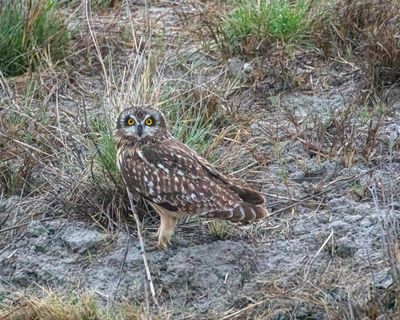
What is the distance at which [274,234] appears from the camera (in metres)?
6.90

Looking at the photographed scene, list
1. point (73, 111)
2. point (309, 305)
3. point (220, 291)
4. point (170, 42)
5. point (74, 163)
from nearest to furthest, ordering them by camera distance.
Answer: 1. point (309, 305)
2. point (220, 291)
3. point (74, 163)
4. point (73, 111)
5. point (170, 42)

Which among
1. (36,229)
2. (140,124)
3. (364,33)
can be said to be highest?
(140,124)

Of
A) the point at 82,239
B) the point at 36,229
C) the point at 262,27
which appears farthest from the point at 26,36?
the point at 82,239

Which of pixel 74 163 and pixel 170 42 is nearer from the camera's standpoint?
pixel 74 163

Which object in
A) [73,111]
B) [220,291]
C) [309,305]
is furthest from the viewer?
[73,111]

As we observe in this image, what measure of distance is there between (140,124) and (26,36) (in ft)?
8.09

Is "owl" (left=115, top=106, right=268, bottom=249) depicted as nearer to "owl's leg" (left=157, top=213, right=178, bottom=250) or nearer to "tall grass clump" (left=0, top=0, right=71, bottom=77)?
"owl's leg" (left=157, top=213, right=178, bottom=250)

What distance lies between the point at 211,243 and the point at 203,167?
0.45 m

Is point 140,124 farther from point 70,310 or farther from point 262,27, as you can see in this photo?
point 262,27

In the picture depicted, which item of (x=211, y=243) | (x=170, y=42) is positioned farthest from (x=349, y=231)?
(x=170, y=42)

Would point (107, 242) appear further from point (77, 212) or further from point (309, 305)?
point (309, 305)

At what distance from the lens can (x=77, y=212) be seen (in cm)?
714

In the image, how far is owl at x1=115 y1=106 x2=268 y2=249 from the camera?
6.54m

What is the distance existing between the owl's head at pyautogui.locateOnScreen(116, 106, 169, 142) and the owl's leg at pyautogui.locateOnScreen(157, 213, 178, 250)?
0.49 meters
